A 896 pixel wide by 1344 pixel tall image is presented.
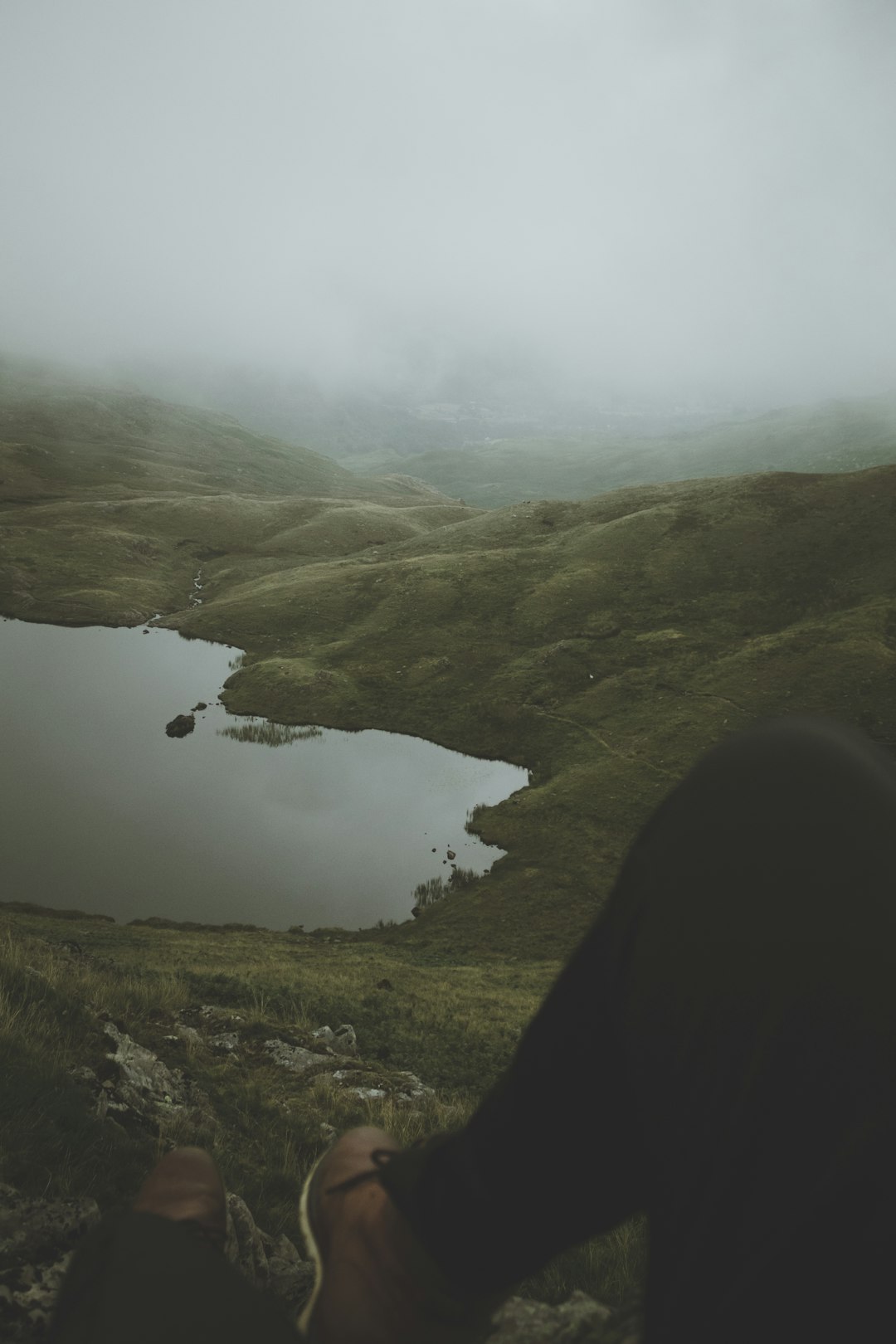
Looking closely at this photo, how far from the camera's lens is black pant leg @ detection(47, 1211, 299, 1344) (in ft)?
5.09

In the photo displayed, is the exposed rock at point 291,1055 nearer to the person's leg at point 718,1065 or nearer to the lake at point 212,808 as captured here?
the person's leg at point 718,1065

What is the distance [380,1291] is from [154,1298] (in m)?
0.87

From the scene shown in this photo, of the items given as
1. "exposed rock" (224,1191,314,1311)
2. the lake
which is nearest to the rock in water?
the lake

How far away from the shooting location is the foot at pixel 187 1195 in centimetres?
266

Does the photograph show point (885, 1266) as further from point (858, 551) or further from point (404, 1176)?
point (858, 551)

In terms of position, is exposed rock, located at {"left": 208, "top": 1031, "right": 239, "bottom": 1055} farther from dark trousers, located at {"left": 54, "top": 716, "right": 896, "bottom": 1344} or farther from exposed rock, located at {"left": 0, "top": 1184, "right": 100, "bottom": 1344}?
dark trousers, located at {"left": 54, "top": 716, "right": 896, "bottom": 1344}

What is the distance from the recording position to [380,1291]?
2164mm

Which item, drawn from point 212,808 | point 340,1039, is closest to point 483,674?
point 212,808

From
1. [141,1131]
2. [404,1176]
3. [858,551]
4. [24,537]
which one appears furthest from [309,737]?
[24,537]

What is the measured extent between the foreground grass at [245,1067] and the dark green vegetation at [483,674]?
0.14 feet

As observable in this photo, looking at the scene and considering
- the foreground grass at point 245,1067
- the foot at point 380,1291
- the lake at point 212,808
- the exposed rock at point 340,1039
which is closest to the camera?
the foot at point 380,1291

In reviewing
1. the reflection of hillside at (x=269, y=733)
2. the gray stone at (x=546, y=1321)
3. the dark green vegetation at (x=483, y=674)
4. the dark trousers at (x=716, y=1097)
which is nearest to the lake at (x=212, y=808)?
the reflection of hillside at (x=269, y=733)

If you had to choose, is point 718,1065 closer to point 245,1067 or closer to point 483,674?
point 245,1067

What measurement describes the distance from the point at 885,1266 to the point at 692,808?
40.8 inches
